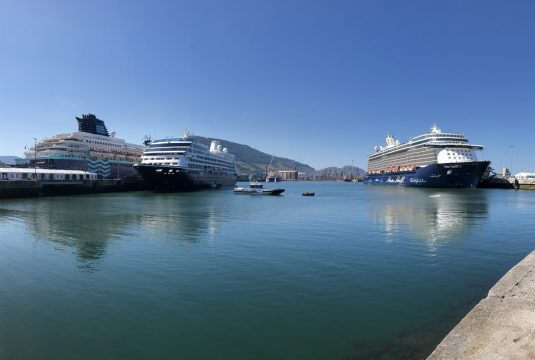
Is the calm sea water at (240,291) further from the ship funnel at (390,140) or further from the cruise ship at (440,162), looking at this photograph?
the ship funnel at (390,140)

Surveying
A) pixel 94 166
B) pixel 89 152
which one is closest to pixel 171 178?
pixel 94 166

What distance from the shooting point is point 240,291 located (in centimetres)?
1381

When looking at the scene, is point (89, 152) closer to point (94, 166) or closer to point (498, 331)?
point (94, 166)

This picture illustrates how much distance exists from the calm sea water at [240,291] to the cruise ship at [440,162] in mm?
87124

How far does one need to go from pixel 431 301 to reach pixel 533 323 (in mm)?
4840

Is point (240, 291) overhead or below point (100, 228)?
below

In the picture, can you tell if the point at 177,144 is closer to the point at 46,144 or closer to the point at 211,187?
the point at 211,187

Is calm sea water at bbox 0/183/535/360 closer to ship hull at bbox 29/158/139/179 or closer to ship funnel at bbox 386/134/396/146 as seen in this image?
ship hull at bbox 29/158/139/179

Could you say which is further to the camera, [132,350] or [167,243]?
[167,243]

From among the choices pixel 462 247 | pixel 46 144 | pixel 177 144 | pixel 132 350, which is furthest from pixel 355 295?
pixel 46 144

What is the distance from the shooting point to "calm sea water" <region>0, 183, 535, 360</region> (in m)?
9.37

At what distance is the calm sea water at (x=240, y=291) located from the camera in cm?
937

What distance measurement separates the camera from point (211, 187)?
108 metres

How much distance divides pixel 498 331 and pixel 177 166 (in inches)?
3324
